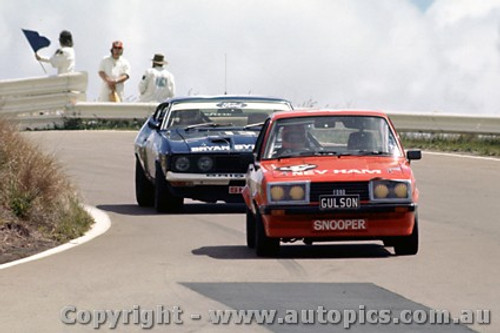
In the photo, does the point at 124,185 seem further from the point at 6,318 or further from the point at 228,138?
the point at 6,318

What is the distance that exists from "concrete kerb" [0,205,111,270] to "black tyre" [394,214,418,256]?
304 centimetres

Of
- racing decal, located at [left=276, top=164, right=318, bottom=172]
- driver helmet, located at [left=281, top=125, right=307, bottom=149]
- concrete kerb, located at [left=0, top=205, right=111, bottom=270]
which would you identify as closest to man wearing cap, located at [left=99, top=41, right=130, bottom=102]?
concrete kerb, located at [left=0, top=205, right=111, bottom=270]

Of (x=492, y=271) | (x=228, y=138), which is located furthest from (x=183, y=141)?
(x=492, y=271)

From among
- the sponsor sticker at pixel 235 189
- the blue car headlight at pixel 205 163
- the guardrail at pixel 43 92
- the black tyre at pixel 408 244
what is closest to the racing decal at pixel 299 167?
the black tyre at pixel 408 244

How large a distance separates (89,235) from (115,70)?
17169mm

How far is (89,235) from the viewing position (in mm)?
15805

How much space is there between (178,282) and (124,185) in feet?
36.3

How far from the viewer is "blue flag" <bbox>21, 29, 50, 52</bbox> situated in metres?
35.2

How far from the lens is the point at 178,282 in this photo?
11.8 meters

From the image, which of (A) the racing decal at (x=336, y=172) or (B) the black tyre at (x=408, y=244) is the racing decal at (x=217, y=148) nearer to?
(A) the racing decal at (x=336, y=172)

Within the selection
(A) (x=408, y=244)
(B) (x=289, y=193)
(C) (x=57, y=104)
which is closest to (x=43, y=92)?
(C) (x=57, y=104)

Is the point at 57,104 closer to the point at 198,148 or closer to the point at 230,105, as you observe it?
the point at 230,105

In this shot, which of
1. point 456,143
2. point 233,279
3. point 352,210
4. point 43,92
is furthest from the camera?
point 43,92

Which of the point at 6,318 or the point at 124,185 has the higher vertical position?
the point at 6,318
